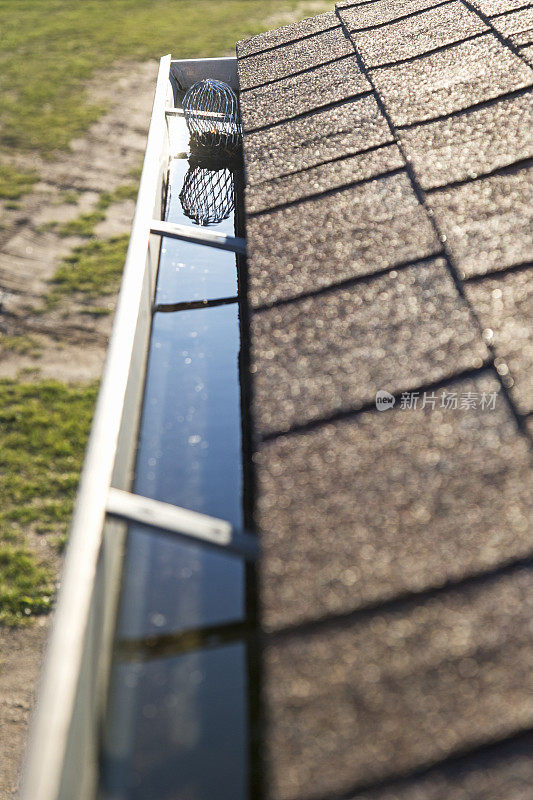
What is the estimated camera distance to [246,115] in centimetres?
338

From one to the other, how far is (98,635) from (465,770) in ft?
3.35

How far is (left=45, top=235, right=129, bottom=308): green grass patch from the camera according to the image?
23.9 feet

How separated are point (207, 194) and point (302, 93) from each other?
1106 millimetres

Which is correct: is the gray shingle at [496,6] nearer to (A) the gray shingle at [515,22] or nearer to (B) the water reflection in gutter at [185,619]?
(A) the gray shingle at [515,22]

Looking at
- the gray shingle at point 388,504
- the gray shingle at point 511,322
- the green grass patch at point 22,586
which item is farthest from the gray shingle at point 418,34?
the green grass patch at point 22,586

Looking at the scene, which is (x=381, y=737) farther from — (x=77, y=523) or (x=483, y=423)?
(x=77, y=523)

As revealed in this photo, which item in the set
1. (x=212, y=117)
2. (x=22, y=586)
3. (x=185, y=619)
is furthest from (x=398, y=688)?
(x=212, y=117)

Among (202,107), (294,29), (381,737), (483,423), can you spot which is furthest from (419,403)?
(202,107)

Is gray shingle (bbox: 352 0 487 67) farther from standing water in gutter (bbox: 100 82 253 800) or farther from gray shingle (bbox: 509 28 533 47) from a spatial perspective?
standing water in gutter (bbox: 100 82 253 800)

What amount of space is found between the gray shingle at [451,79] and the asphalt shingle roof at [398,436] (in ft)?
0.05

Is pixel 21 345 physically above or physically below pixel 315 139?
below

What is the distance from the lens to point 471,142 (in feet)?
8.14

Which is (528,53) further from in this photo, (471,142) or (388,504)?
(388,504)

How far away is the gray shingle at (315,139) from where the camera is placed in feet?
9.04
